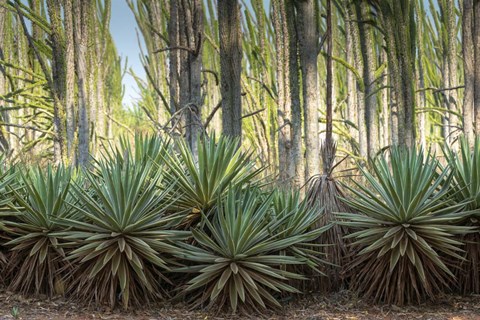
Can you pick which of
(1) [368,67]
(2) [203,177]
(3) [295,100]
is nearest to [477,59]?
(1) [368,67]

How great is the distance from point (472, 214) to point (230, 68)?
10.9 feet

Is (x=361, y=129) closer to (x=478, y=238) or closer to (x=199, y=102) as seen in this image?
(x=199, y=102)

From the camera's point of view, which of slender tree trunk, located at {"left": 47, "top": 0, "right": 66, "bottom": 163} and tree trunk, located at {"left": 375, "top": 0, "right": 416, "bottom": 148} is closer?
tree trunk, located at {"left": 375, "top": 0, "right": 416, "bottom": 148}

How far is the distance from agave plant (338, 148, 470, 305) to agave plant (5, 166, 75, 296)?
101 inches

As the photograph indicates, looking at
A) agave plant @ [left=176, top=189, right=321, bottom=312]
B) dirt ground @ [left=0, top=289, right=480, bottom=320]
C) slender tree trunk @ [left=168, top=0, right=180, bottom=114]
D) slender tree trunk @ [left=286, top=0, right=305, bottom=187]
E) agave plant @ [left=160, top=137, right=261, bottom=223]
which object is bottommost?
dirt ground @ [left=0, top=289, right=480, bottom=320]

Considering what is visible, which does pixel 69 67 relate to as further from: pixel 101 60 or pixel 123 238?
pixel 101 60

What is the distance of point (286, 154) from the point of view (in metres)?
9.25

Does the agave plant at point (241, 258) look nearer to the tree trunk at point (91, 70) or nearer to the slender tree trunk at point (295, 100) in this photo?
the slender tree trunk at point (295, 100)

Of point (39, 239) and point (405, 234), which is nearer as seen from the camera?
point (405, 234)

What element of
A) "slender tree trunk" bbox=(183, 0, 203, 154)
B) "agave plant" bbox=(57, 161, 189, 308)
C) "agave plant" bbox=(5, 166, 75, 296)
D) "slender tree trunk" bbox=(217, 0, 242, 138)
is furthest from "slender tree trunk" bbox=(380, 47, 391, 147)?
"agave plant" bbox=(5, 166, 75, 296)

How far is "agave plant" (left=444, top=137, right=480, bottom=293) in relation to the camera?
5.09m

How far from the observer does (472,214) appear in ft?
16.6

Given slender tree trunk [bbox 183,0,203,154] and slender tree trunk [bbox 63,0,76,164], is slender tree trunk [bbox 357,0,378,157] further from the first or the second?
slender tree trunk [bbox 63,0,76,164]

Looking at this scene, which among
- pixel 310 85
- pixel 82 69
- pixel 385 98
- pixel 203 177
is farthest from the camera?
pixel 385 98
